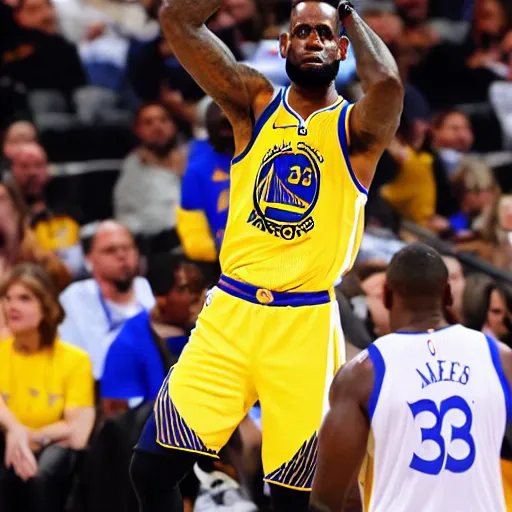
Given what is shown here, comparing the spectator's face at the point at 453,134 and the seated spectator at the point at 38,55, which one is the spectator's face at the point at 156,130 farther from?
the spectator's face at the point at 453,134

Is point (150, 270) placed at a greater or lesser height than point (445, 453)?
lesser

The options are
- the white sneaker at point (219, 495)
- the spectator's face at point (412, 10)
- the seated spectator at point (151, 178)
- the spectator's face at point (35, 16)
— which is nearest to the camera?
the white sneaker at point (219, 495)

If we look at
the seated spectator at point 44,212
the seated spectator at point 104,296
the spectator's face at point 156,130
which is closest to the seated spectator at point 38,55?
the spectator's face at point 156,130

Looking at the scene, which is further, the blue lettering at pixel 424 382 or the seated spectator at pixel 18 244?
the seated spectator at pixel 18 244

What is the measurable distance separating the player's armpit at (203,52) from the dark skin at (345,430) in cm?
117

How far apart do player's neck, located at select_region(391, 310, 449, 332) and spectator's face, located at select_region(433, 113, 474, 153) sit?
5825 mm

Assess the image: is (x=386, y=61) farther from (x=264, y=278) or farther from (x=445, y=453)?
(x=445, y=453)

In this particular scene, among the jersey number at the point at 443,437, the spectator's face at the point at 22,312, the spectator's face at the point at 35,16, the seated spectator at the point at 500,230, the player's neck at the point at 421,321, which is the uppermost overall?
the player's neck at the point at 421,321

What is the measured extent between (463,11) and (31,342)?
7.05 metres

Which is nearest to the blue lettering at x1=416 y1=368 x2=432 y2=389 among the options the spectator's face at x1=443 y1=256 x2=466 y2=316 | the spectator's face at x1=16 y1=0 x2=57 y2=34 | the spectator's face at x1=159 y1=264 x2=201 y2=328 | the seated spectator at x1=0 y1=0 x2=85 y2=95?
the spectator's face at x1=159 y1=264 x2=201 y2=328

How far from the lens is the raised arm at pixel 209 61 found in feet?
15.8

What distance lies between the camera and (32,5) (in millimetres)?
10422

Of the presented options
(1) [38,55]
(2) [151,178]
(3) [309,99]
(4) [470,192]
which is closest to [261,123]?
(3) [309,99]

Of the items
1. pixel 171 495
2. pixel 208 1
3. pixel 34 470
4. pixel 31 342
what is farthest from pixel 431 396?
pixel 31 342
